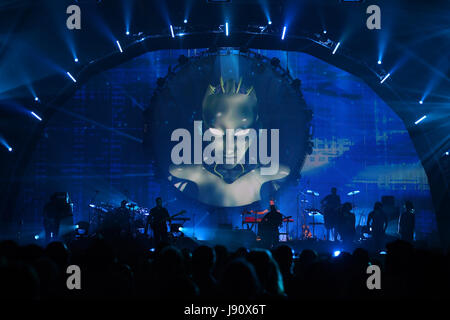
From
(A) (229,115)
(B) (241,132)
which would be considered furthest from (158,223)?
(A) (229,115)

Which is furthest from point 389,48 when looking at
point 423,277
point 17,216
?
point 17,216

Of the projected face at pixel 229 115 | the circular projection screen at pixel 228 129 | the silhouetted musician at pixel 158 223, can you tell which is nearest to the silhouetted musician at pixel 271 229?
the silhouetted musician at pixel 158 223

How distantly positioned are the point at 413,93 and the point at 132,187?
10.6 m

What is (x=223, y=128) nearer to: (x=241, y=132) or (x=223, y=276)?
(x=241, y=132)

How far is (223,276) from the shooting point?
3041mm

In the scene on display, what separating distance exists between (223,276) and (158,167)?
1193cm

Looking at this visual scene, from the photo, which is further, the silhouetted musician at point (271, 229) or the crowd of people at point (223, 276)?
the silhouetted musician at point (271, 229)

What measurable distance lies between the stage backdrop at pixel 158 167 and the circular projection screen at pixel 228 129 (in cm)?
47

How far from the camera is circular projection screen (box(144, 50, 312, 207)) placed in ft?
48.3

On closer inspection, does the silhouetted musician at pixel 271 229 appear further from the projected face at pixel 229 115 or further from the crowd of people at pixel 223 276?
the crowd of people at pixel 223 276

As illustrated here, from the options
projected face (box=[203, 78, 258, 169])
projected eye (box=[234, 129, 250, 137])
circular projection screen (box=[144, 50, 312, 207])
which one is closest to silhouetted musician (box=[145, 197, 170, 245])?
circular projection screen (box=[144, 50, 312, 207])

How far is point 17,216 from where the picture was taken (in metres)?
14.3

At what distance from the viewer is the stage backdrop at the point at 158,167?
48.9 feet
